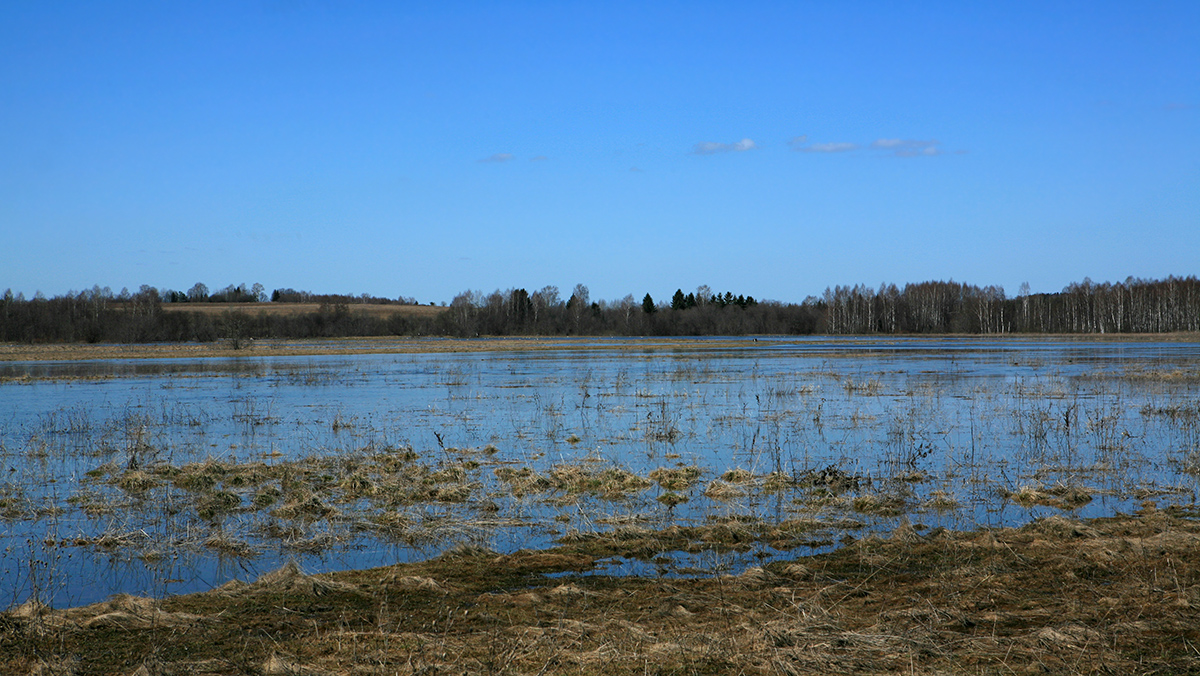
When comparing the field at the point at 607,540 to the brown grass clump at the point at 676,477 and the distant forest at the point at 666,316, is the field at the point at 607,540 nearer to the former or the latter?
the brown grass clump at the point at 676,477

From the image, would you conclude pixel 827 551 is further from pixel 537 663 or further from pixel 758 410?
pixel 758 410

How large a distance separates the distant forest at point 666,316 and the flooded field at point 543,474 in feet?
305

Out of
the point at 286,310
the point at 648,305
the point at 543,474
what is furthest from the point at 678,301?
the point at 543,474

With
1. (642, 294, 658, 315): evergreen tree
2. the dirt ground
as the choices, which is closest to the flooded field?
the dirt ground

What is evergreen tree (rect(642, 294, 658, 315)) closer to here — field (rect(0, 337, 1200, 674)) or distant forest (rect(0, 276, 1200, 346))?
distant forest (rect(0, 276, 1200, 346))

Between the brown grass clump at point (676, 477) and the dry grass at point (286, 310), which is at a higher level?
the dry grass at point (286, 310)

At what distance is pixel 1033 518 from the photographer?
11.1 meters

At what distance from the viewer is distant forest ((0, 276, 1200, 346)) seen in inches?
4456

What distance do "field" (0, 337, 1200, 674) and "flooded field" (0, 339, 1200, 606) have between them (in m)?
0.07

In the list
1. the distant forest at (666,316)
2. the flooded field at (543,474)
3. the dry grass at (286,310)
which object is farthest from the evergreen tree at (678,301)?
the flooded field at (543,474)

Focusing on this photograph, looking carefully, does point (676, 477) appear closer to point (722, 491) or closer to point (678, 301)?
point (722, 491)

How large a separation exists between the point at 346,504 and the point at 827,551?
6952 millimetres

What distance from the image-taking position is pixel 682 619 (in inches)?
272

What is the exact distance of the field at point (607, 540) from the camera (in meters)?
6.10
